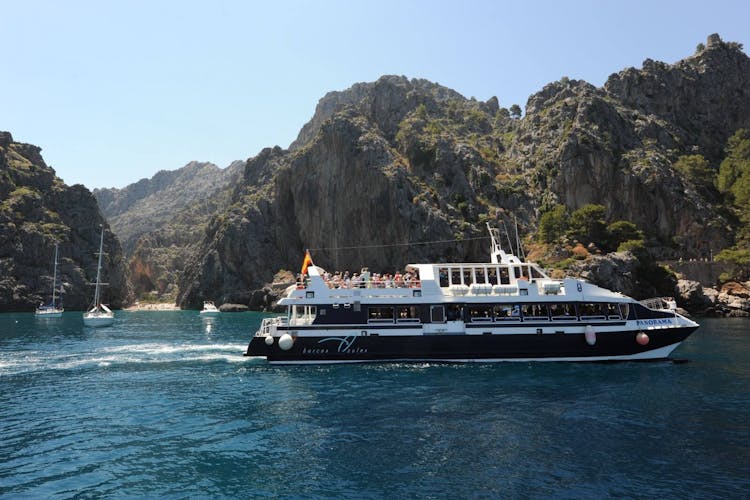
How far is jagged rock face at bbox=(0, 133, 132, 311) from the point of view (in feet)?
376

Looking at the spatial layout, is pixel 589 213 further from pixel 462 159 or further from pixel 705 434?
pixel 705 434

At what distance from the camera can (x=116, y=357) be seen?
3716cm

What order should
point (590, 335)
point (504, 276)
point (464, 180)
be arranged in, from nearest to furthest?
point (590, 335)
point (504, 276)
point (464, 180)

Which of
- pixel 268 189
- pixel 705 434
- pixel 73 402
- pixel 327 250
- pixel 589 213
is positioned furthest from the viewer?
pixel 268 189

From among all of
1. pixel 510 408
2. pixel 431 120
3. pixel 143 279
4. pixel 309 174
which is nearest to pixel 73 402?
pixel 510 408

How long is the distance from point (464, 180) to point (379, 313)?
286ft

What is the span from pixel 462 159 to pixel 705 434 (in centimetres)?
10899

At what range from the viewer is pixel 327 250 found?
11369 cm

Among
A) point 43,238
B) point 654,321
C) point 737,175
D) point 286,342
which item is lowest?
point 286,342

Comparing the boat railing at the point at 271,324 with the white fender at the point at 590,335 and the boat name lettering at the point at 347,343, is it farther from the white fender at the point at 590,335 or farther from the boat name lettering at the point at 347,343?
the white fender at the point at 590,335

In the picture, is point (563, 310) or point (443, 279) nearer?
point (563, 310)

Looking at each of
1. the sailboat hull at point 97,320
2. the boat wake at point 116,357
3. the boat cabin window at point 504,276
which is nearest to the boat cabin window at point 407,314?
the boat cabin window at point 504,276

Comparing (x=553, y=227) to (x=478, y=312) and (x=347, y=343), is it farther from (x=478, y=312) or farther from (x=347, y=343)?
(x=347, y=343)

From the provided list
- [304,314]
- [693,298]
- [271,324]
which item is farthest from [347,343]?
[693,298]
